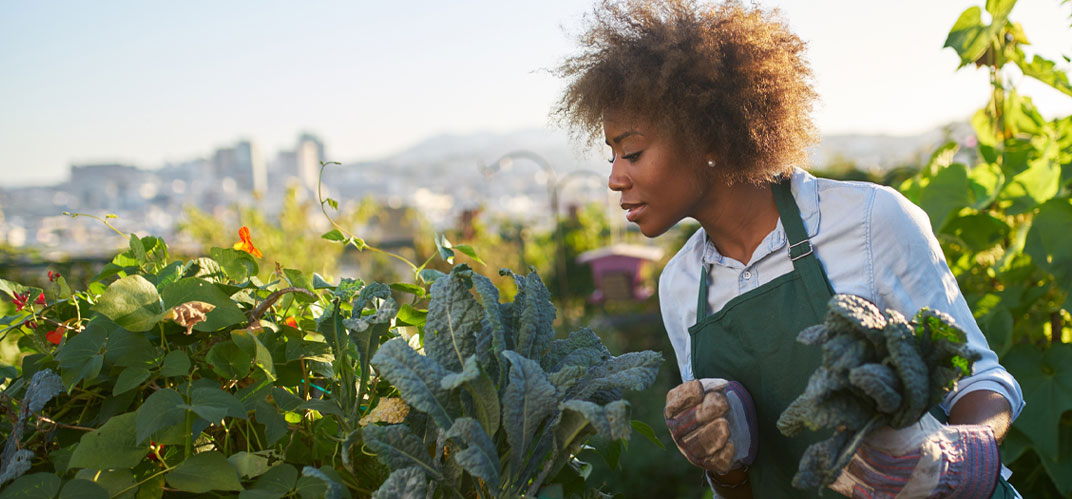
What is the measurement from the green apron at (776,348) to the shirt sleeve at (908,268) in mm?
88

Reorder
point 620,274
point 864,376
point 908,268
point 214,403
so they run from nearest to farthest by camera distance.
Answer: point 864,376, point 214,403, point 908,268, point 620,274

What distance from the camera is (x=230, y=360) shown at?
0.83 meters

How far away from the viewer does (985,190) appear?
224 centimetres

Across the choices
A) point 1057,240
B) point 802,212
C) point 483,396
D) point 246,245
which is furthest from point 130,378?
point 1057,240

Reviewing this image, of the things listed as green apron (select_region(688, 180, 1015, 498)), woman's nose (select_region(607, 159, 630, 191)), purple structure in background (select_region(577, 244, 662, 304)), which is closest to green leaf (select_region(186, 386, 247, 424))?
woman's nose (select_region(607, 159, 630, 191))

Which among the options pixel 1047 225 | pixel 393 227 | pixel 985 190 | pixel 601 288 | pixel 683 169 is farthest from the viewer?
pixel 393 227

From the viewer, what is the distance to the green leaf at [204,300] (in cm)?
83

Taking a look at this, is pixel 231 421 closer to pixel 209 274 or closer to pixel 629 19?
pixel 209 274

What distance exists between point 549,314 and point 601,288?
6.81 metres

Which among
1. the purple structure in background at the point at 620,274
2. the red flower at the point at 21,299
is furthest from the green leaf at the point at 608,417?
the purple structure in background at the point at 620,274

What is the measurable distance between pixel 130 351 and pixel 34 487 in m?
0.15


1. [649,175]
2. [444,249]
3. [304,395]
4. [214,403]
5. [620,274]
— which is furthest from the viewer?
[620,274]

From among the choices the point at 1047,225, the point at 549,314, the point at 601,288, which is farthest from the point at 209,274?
the point at 601,288

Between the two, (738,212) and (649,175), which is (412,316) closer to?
(649,175)
